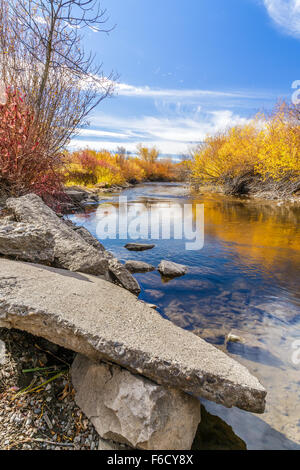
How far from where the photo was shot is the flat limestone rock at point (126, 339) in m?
1.50

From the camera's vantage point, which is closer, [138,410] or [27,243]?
[138,410]

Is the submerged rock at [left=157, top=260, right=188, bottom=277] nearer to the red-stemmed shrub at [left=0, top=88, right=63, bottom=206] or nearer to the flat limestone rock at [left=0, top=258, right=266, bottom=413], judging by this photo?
the flat limestone rock at [left=0, top=258, right=266, bottom=413]

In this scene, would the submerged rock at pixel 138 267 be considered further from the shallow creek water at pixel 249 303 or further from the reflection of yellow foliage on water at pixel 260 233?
the reflection of yellow foliage on water at pixel 260 233

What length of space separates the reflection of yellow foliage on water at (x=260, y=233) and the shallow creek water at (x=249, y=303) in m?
0.02

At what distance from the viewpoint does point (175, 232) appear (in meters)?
7.77

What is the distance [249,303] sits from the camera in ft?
11.9

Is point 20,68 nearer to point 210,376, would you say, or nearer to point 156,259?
point 156,259

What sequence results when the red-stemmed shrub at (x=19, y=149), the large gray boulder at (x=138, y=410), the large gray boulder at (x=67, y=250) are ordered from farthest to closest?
the red-stemmed shrub at (x=19, y=149), the large gray boulder at (x=67, y=250), the large gray boulder at (x=138, y=410)

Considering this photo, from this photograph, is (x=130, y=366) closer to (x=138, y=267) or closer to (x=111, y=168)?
(x=138, y=267)

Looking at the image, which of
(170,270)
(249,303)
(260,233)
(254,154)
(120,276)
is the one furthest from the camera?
(254,154)

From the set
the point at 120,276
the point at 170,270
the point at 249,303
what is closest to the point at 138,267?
the point at 170,270

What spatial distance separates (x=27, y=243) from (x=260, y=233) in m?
6.76

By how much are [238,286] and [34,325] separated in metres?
3.38

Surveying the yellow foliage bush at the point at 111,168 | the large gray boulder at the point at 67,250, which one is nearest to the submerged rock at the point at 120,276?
the large gray boulder at the point at 67,250
